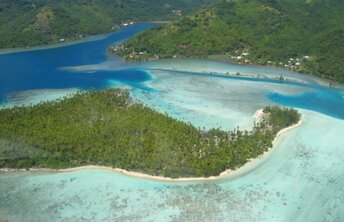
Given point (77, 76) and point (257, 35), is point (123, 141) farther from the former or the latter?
point (257, 35)

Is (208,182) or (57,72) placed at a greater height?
(57,72)

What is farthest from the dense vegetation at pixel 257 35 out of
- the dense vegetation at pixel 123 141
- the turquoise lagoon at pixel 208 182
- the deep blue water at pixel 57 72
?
the dense vegetation at pixel 123 141

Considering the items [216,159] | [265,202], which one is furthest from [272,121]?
[265,202]

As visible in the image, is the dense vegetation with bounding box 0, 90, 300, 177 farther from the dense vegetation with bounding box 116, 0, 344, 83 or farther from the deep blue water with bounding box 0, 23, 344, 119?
the dense vegetation with bounding box 116, 0, 344, 83

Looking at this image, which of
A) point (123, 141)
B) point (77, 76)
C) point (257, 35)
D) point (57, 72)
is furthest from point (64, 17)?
point (123, 141)

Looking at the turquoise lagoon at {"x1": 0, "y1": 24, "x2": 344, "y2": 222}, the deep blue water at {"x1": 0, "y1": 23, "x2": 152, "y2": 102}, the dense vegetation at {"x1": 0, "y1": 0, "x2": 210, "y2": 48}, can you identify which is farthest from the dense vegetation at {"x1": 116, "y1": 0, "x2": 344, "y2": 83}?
the dense vegetation at {"x1": 0, "y1": 0, "x2": 210, "y2": 48}

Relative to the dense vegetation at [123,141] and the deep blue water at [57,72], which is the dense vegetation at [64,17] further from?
the dense vegetation at [123,141]

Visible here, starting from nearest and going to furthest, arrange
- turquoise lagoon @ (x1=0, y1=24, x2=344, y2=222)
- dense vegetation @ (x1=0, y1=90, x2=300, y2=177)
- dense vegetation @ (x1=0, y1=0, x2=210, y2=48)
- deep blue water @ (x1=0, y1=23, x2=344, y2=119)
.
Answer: turquoise lagoon @ (x1=0, y1=24, x2=344, y2=222), dense vegetation @ (x1=0, y1=90, x2=300, y2=177), deep blue water @ (x1=0, y1=23, x2=344, y2=119), dense vegetation @ (x1=0, y1=0, x2=210, y2=48)
